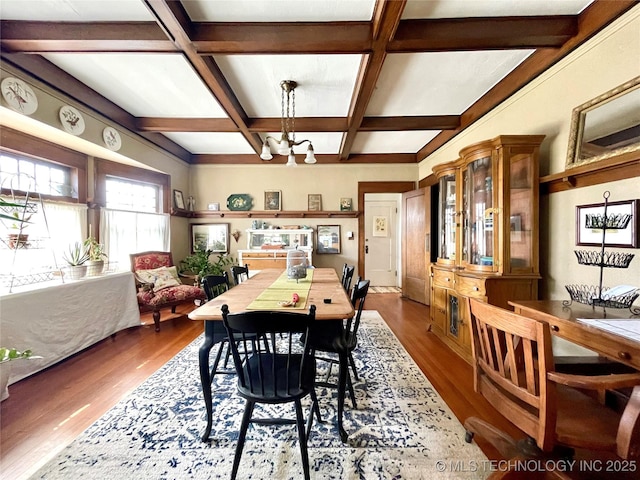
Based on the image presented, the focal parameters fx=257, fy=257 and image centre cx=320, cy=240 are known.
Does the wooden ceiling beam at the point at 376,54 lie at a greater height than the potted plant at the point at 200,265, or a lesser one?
greater

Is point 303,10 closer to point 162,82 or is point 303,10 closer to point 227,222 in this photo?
point 162,82

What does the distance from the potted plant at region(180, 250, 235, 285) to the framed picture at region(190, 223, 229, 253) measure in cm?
19

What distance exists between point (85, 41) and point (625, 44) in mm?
3657

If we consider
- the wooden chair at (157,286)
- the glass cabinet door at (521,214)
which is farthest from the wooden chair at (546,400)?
the wooden chair at (157,286)

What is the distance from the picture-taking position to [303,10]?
70.1 inches

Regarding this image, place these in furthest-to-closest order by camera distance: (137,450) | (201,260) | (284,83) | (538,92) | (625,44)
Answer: (201,260)
(284,83)
(538,92)
(625,44)
(137,450)

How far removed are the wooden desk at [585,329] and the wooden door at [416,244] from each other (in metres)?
2.55

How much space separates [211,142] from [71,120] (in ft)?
6.50

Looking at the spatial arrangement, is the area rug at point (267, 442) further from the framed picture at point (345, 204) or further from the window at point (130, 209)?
the framed picture at point (345, 204)

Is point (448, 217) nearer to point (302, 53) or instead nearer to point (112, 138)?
point (302, 53)

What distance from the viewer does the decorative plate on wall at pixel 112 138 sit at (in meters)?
3.05

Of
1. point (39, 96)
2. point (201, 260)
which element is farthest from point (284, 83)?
point (201, 260)

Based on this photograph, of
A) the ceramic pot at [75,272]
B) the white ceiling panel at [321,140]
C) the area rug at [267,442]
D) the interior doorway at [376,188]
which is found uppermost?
the white ceiling panel at [321,140]

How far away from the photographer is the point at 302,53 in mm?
1983
